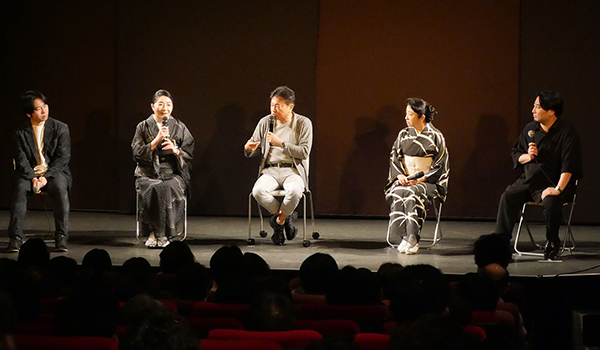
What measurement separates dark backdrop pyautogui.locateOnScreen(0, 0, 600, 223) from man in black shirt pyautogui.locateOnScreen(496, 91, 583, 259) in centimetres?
163

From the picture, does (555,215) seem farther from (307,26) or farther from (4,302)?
(4,302)

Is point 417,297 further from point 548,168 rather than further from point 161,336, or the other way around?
point 548,168

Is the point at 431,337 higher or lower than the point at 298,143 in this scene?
lower

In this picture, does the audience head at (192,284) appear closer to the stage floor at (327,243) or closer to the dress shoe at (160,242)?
the stage floor at (327,243)

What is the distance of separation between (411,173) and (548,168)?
3.28 feet

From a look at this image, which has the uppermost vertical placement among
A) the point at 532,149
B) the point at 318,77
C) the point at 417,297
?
the point at 318,77

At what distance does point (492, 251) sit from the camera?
3568 millimetres

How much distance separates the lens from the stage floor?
4.70 meters

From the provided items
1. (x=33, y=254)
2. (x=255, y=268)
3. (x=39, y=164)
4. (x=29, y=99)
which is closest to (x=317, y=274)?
(x=255, y=268)

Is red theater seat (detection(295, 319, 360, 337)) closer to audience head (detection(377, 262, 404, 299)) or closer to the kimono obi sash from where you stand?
audience head (detection(377, 262, 404, 299))

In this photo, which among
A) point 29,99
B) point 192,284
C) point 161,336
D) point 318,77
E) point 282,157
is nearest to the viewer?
point 161,336

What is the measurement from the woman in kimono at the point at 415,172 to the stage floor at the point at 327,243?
219 mm

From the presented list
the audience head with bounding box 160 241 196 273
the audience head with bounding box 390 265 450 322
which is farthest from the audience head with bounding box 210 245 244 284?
the audience head with bounding box 390 265 450 322

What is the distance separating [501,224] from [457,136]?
182 cm
